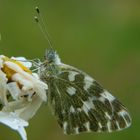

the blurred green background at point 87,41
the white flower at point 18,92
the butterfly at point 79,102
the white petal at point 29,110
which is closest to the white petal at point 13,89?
the white flower at point 18,92

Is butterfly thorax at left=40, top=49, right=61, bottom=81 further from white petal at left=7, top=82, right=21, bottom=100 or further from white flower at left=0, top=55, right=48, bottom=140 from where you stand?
white petal at left=7, top=82, right=21, bottom=100

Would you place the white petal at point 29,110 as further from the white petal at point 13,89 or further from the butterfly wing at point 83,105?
the butterfly wing at point 83,105

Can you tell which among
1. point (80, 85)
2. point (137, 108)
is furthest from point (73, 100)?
point (137, 108)

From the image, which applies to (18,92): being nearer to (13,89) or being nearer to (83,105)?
(13,89)

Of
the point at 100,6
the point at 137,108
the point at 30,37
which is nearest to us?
the point at 137,108

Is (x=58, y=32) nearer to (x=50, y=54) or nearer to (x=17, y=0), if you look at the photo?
(x=17, y=0)
